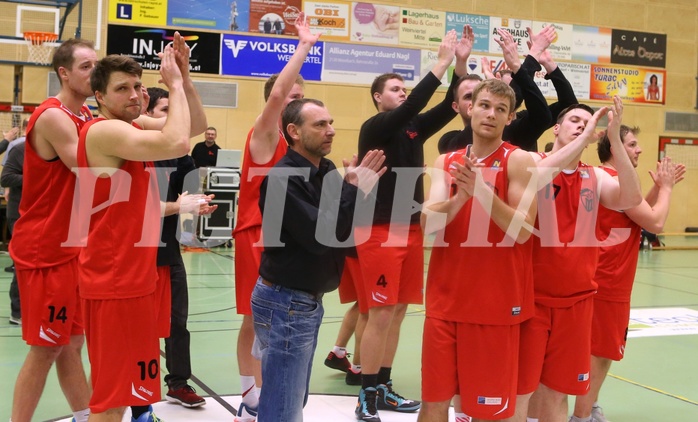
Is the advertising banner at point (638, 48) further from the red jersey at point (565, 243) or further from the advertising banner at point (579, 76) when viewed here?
the red jersey at point (565, 243)

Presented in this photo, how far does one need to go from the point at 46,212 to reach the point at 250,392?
6.08 ft

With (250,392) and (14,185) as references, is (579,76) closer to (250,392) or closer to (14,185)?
(14,185)

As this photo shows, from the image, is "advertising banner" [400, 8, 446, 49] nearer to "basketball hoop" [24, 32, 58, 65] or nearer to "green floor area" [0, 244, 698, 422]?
"basketball hoop" [24, 32, 58, 65]

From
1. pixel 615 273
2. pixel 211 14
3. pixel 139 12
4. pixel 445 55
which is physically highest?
pixel 211 14

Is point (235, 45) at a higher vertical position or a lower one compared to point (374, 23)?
lower

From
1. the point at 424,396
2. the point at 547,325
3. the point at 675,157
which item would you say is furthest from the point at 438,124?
the point at 675,157

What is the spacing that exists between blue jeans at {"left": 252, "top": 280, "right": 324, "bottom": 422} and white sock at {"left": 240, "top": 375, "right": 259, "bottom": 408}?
155 centimetres

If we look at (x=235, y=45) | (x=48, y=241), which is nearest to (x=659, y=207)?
(x=48, y=241)

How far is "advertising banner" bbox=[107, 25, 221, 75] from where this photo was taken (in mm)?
16078

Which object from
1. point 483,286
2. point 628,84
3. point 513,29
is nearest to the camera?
point 483,286

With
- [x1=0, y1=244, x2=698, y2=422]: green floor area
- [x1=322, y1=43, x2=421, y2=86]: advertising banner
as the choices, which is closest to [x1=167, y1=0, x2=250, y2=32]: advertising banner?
[x1=322, y1=43, x2=421, y2=86]: advertising banner

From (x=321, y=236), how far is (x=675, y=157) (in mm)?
19810

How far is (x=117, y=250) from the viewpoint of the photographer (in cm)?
371

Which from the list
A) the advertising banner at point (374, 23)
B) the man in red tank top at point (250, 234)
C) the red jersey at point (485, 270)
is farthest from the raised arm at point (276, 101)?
the advertising banner at point (374, 23)
